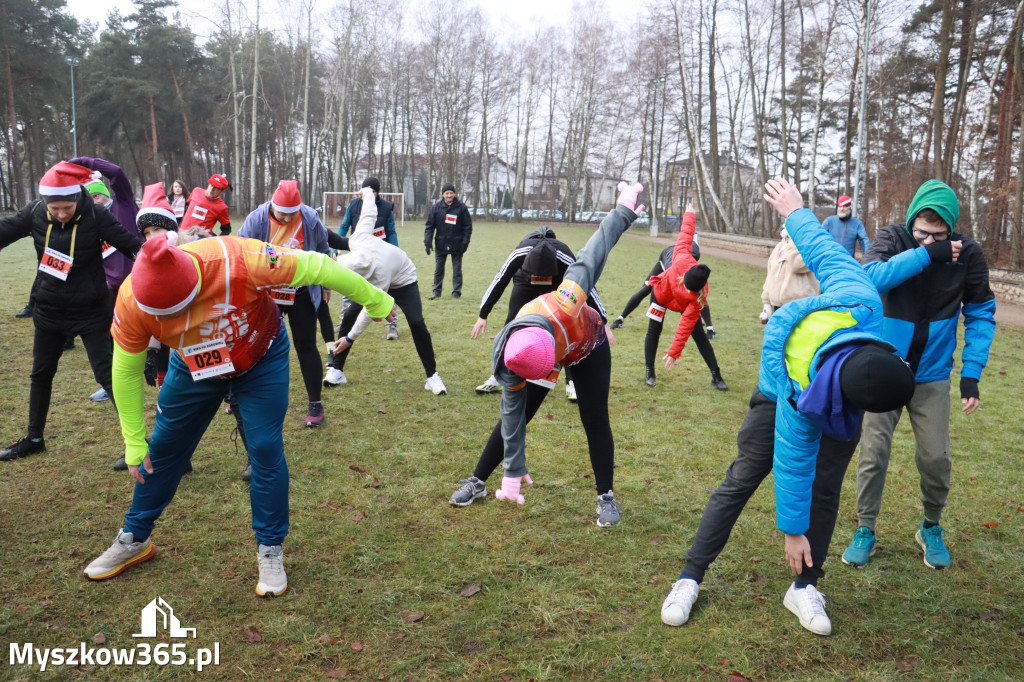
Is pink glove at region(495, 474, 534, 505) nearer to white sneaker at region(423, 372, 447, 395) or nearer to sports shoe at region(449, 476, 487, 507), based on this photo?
sports shoe at region(449, 476, 487, 507)

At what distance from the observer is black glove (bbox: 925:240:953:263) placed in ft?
11.7

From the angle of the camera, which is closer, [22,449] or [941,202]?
[941,202]

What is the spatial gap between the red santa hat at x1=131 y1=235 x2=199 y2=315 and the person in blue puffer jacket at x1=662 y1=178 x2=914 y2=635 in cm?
240

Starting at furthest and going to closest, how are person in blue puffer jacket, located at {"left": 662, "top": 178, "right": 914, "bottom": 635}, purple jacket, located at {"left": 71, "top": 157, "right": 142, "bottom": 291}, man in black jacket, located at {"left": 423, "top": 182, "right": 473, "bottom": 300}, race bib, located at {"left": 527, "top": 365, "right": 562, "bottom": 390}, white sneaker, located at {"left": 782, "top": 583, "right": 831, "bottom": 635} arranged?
man in black jacket, located at {"left": 423, "top": 182, "right": 473, "bottom": 300} → purple jacket, located at {"left": 71, "top": 157, "right": 142, "bottom": 291} → race bib, located at {"left": 527, "top": 365, "right": 562, "bottom": 390} → white sneaker, located at {"left": 782, "top": 583, "right": 831, "bottom": 635} → person in blue puffer jacket, located at {"left": 662, "top": 178, "right": 914, "bottom": 635}

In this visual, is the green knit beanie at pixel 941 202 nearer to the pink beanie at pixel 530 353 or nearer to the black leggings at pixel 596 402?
the black leggings at pixel 596 402

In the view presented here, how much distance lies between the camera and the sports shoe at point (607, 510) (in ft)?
14.0

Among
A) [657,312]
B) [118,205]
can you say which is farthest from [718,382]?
[118,205]

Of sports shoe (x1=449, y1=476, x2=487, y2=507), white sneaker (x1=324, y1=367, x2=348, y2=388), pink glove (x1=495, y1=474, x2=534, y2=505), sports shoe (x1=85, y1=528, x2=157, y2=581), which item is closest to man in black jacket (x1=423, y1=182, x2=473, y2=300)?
white sneaker (x1=324, y1=367, x2=348, y2=388)

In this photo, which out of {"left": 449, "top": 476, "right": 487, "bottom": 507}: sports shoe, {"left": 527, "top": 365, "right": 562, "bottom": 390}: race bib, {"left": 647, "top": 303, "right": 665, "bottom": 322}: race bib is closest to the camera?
{"left": 527, "top": 365, "right": 562, "bottom": 390}: race bib

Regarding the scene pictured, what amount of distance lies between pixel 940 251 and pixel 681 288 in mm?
3221

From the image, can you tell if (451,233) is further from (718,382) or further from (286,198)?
(286,198)

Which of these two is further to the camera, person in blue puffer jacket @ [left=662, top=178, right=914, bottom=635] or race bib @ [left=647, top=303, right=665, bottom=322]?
race bib @ [left=647, top=303, right=665, bottom=322]

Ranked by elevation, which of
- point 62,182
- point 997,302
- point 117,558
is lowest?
point 117,558

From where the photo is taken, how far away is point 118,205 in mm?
6082
